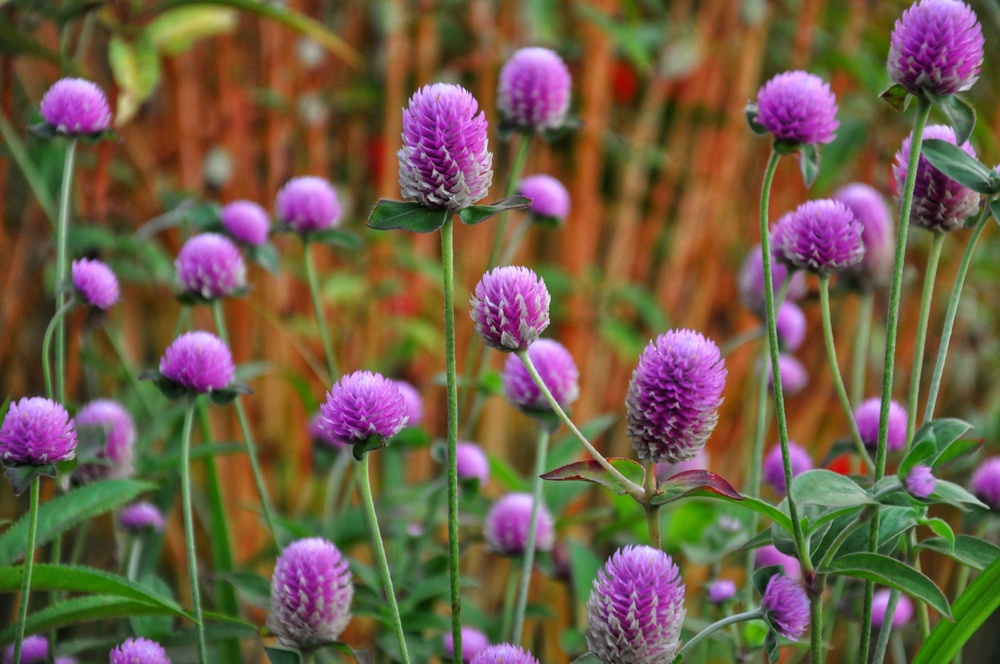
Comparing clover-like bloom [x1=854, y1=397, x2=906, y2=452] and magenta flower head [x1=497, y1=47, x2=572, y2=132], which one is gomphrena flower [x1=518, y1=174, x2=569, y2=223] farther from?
clover-like bloom [x1=854, y1=397, x2=906, y2=452]

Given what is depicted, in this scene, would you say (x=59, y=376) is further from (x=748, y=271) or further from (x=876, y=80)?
(x=876, y=80)

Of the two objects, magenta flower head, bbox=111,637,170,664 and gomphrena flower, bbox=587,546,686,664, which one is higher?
gomphrena flower, bbox=587,546,686,664

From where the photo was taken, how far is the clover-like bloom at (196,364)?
0.65 meters

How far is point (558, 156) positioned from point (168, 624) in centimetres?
139

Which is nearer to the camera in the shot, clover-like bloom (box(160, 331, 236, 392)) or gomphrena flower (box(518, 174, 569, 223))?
clover-like bloom (box(160, 331, 236, 392))

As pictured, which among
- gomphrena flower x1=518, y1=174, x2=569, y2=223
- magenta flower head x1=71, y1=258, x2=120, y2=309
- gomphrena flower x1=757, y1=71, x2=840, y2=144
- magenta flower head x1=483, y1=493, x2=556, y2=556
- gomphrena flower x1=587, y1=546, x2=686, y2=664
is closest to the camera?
gomphrena flower x1=587, y1=546, x2=686, y2=664

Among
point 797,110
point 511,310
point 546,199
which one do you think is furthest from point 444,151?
point 546,199

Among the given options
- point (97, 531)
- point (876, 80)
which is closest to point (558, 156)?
point (876, 80)

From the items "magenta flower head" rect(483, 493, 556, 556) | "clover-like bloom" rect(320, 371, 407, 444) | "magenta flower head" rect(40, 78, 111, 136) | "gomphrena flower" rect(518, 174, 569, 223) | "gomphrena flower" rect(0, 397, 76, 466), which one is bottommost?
"magenta flower head" rect(483, 493, 556, 556)

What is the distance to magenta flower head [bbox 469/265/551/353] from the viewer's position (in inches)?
20.3

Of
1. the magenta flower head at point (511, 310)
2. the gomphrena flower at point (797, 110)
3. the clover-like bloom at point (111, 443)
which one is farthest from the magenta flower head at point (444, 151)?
the clover-like bloom at point (111, 443)

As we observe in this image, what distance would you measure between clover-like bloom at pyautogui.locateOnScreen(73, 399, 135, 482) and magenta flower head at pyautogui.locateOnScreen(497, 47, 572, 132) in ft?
1.47

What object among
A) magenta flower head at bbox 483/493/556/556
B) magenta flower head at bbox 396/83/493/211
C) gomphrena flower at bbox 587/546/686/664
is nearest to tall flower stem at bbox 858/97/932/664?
gomphrena flower at bbox 587/546/686/664

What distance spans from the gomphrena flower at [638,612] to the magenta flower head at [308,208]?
50 centimetres
